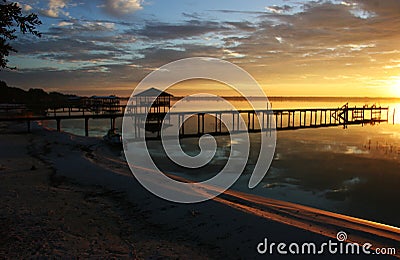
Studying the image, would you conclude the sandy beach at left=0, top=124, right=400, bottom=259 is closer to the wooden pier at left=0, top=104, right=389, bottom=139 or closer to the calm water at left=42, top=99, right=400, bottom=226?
the calm water at left=42, top=99, right=400, bottom=226

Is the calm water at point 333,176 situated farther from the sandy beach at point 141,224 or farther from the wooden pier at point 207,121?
the wooden pier at point 207,121

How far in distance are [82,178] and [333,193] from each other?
12148 millimetres

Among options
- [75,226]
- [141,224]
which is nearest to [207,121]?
[141,224]

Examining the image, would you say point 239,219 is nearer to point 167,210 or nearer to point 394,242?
point 167,210

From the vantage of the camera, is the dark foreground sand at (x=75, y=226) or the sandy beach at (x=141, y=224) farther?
the sandy beach at (x=141, y=224)

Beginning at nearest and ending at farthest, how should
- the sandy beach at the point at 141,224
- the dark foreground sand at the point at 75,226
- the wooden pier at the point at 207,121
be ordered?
1. the dark foreground sand at the point at 75,226
2. the sandy beach at the point at 141,224
3. the wooden pier at the point at 207,121

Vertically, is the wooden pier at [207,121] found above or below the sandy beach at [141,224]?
above

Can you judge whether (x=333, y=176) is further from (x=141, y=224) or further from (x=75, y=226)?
(x=75, y=226)

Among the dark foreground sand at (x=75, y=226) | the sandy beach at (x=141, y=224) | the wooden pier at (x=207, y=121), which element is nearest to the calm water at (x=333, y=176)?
the sandy beach at (x=141, y=224)

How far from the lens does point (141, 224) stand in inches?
352

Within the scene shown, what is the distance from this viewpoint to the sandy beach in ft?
23.4

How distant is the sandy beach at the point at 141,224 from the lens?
712cm

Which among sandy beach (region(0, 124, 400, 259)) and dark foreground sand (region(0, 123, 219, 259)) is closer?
dark foreground sand (region(0, 123, 219, 259))

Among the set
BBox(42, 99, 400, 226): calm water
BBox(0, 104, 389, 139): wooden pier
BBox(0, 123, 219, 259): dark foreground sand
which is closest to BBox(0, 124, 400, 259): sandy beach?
BBox(0, 123, 219, 259): dark foreground sand
